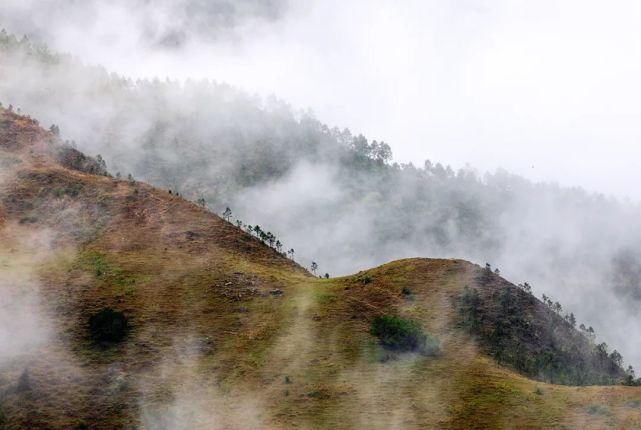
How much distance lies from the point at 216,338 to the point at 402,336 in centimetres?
2543

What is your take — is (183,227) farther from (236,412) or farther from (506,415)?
(506,415)

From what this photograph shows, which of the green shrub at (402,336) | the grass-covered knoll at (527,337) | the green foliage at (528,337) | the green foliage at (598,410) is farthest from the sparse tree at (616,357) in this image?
the green foliage at (598,410)

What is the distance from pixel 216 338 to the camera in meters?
81.5

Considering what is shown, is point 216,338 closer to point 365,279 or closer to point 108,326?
point 108,326

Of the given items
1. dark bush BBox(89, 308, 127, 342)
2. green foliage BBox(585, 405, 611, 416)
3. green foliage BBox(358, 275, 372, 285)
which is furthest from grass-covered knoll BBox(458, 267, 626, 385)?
dark bush BBox(89, 308, 127, 342)

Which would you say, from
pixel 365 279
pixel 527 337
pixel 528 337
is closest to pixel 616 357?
pixel 528 337

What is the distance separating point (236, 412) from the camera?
217 feet

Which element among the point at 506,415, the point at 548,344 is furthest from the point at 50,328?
the point at 548,344

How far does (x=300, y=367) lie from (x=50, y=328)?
1307 inches

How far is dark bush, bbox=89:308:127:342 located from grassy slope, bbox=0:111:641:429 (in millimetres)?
1504

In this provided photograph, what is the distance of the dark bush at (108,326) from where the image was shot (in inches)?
3061

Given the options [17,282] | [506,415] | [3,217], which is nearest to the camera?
[506,415]

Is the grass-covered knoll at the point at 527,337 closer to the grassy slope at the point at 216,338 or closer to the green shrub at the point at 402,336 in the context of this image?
the grassy slope at the point at 216,338

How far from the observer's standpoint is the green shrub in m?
80.3
